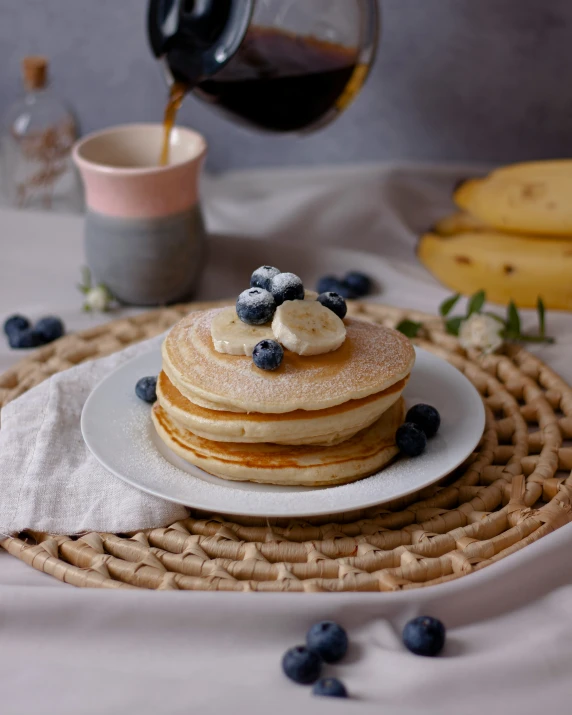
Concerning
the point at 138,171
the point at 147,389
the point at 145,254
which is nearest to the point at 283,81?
the point at 138,171

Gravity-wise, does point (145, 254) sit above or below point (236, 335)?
below

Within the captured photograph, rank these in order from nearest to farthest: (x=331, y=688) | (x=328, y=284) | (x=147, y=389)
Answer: (x=331, y=688) < (x=147, y=389) < (x=328, y=284)

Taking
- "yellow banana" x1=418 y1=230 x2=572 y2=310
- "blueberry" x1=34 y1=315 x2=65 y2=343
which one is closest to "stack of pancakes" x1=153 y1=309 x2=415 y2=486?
"blueberry" x1=34 y1=315 x2=65 y2=343

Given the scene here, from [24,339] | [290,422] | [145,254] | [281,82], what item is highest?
[281,82]

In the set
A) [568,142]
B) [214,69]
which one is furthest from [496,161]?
[214,69]

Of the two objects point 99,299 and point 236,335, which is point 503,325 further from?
point 99,299
